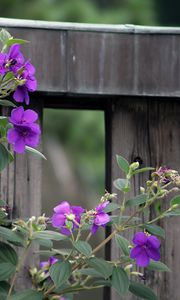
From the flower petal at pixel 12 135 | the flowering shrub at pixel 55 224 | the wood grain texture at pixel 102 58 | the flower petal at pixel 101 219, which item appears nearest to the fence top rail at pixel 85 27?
the wood grain texture at pixel 102 58

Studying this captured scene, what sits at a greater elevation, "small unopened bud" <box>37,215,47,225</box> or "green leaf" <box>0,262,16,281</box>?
"small unopened bud" <box>37,215,47,225</box>

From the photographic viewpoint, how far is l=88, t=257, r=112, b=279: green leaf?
5.65 feet

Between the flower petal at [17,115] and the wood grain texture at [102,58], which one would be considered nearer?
the flower petal at [17,115]

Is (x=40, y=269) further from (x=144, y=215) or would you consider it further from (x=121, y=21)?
(x=121, y=21)

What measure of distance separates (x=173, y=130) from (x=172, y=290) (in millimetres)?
412

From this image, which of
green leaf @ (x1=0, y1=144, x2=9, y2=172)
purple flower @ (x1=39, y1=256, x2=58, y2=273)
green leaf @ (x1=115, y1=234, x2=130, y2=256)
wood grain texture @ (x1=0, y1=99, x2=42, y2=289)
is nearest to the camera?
green leaf @ (x1=0, y1=144, x2=9, y2=172)

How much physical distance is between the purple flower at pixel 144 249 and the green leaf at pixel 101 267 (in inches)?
2.5

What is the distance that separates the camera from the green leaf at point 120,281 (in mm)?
1732

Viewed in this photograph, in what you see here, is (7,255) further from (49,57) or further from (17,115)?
(49,57)

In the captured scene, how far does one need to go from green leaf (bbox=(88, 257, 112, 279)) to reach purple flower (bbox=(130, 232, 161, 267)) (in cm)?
6

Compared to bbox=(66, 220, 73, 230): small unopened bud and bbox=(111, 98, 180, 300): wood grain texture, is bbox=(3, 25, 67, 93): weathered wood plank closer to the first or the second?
bbox=(111, 98, 180, 300): wood grain texture

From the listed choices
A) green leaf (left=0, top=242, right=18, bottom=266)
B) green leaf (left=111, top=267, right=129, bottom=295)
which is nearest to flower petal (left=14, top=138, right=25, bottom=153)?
green leaf (left=0, top=242, right=18, bottom=266)

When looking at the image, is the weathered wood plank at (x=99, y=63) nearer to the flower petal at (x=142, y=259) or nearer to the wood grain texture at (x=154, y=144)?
the wood grain texture at (x=154, y=144)

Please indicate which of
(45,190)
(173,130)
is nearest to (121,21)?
(45,190)
